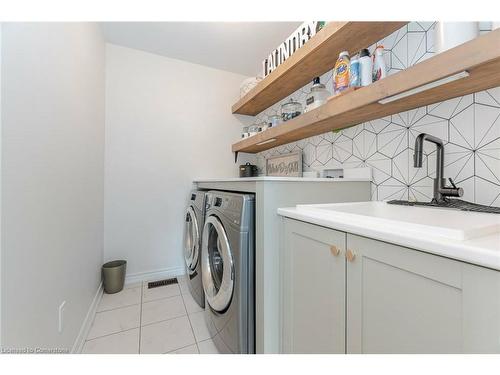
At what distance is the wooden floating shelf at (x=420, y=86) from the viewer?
650 mm

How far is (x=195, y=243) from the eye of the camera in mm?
1677

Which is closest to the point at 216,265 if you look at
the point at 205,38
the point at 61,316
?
the point at 61,316

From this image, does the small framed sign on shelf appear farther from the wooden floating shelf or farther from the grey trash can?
the grey trash can

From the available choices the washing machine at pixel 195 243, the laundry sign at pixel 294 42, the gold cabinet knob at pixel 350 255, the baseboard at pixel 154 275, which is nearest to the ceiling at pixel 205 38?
the laundry sign at pixel 294 42

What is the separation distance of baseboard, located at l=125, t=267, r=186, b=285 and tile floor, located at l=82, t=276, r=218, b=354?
0.36 ft

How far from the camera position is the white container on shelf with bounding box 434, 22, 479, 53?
761 millimetres

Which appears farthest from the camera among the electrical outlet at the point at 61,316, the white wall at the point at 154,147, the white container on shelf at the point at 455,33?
the white wall at the point at 154,147

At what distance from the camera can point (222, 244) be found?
115 centimetres

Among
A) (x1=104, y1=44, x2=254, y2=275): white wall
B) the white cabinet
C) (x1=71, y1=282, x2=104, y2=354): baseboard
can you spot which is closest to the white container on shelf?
the white cabinet

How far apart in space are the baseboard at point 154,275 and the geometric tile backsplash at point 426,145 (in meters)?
1.92

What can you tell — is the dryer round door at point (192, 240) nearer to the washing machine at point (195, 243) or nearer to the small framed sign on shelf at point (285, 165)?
the washing machine at point (195, 243)
